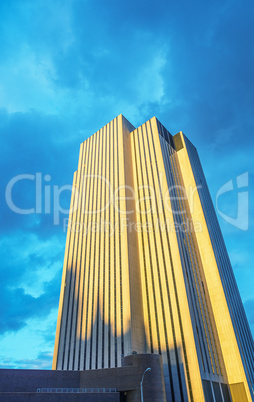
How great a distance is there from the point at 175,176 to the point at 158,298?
41091 millimetres

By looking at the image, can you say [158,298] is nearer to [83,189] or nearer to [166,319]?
[166,319]

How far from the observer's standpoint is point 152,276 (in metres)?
69.8

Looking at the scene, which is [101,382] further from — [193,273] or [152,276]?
[193,273]

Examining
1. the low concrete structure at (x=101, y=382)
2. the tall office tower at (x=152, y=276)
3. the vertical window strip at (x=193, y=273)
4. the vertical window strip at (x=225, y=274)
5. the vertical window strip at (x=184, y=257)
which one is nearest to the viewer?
the low concrete structure at (x=101, y=382)

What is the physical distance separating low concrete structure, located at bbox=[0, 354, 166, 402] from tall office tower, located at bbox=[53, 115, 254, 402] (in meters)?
13.7

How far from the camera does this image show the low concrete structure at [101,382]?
4081 centimetres

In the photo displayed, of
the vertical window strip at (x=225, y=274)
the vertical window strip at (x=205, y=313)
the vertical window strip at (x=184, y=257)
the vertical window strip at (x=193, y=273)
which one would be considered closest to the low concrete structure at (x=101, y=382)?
the vertical window strip at (x=184, y=257)

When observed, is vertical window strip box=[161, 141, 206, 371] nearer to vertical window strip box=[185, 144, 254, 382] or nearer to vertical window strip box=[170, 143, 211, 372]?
vertical window strip box=[170, 143, 211, 372]

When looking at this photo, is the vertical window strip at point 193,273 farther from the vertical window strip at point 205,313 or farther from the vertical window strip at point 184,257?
Answer: the vertical window strip at point 184,257

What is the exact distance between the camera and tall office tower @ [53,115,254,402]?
6050 centimetres

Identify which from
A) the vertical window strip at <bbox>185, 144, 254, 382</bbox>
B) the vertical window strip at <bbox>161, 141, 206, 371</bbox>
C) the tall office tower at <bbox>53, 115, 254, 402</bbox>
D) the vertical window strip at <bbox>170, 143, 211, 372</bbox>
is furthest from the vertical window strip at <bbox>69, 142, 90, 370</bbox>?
the vertical window strip at <bbox>185, 144, 254, 382</bbox>

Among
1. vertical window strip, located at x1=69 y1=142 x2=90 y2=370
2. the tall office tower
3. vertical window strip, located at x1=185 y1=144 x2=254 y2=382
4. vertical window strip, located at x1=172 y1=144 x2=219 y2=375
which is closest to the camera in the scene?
the tall office tower

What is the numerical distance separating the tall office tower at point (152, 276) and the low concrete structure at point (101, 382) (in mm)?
13686

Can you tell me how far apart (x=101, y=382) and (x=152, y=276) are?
28034 mm
